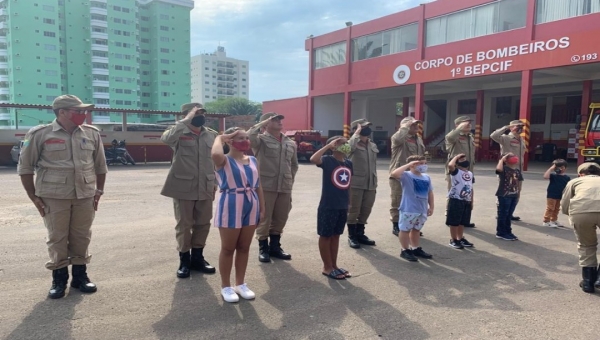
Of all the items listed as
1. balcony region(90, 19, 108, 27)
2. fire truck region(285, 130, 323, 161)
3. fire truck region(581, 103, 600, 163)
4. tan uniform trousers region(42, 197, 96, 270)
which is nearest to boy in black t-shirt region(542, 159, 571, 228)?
tan uniform trousers region(42, 197, 96, 270)

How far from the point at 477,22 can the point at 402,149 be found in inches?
693

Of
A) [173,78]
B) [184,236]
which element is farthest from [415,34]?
[173,78]

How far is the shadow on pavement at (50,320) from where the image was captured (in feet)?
→ 10.5

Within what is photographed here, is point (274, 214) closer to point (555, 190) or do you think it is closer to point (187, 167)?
point (187, 167)

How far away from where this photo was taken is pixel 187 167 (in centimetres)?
462

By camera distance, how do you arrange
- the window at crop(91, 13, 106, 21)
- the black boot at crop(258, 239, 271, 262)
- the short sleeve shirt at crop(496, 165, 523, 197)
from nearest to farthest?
the black boot at crop(258, 239, 271, 262) < the short sleeve shirt at crop(496, 165, 523, 197) < the window at crop(91, 13, 106, 21)

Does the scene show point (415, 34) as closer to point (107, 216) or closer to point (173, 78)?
point (107, 216)

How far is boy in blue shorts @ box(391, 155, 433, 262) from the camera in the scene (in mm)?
5273

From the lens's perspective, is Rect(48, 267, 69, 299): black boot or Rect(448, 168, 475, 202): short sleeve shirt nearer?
Rect(48, 267, 69, 299): black boot

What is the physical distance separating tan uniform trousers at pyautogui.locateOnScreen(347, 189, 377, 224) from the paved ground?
43 centimetres

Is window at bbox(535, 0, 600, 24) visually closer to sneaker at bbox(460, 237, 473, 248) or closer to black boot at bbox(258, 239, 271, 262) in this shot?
sneaker at bbox(460, 237, 473, 248)

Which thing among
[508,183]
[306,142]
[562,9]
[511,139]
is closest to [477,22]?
[562,9]

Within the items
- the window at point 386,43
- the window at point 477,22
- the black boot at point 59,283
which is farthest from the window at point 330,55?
the black boot at point 59,283

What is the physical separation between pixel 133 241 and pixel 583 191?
554 cm
